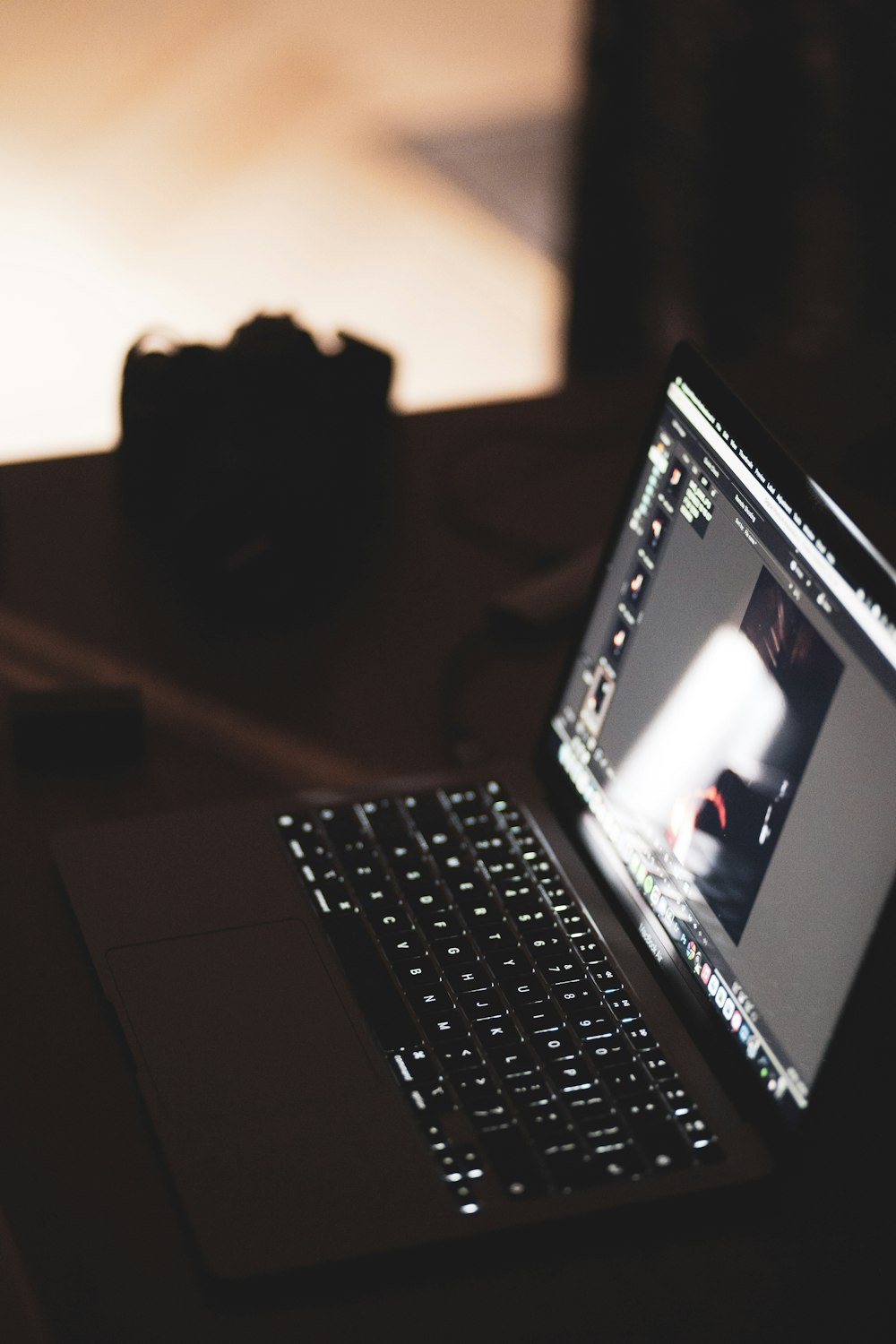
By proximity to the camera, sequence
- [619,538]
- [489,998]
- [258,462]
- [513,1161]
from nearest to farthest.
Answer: [513,1161], [489,998], [619,538], [258,462]

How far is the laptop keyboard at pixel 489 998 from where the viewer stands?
0.83m

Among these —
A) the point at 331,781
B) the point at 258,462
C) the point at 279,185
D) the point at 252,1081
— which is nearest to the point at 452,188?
the point at 279,185

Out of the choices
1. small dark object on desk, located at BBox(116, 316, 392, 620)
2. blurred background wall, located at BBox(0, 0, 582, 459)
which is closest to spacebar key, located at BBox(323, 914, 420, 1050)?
small dark object on desk, located at BBox(116, 316, 392, 620)

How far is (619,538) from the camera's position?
3.44ft

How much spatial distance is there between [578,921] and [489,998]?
91 millimetres

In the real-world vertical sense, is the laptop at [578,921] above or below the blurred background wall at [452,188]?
below

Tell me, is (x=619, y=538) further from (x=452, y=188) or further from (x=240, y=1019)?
(x=452, y=188)

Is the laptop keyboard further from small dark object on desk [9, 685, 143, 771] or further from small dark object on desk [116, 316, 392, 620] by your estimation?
small dark object on desk [116, 316, 392, 620]

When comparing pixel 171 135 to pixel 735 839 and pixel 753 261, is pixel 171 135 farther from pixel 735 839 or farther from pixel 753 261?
pixel 735 839

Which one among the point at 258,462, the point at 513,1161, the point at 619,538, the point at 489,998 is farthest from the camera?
the point at 258,462

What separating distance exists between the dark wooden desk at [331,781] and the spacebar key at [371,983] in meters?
0.14

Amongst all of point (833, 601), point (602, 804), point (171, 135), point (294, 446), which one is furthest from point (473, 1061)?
point (171, 135)

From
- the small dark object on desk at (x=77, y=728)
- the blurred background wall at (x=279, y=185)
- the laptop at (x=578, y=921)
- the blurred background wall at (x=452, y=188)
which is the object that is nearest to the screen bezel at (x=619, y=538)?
the laptop at (x=578, y=921)

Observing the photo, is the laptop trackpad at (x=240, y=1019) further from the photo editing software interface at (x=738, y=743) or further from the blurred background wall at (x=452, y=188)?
the blurred background wall at (x=452, y=188)
